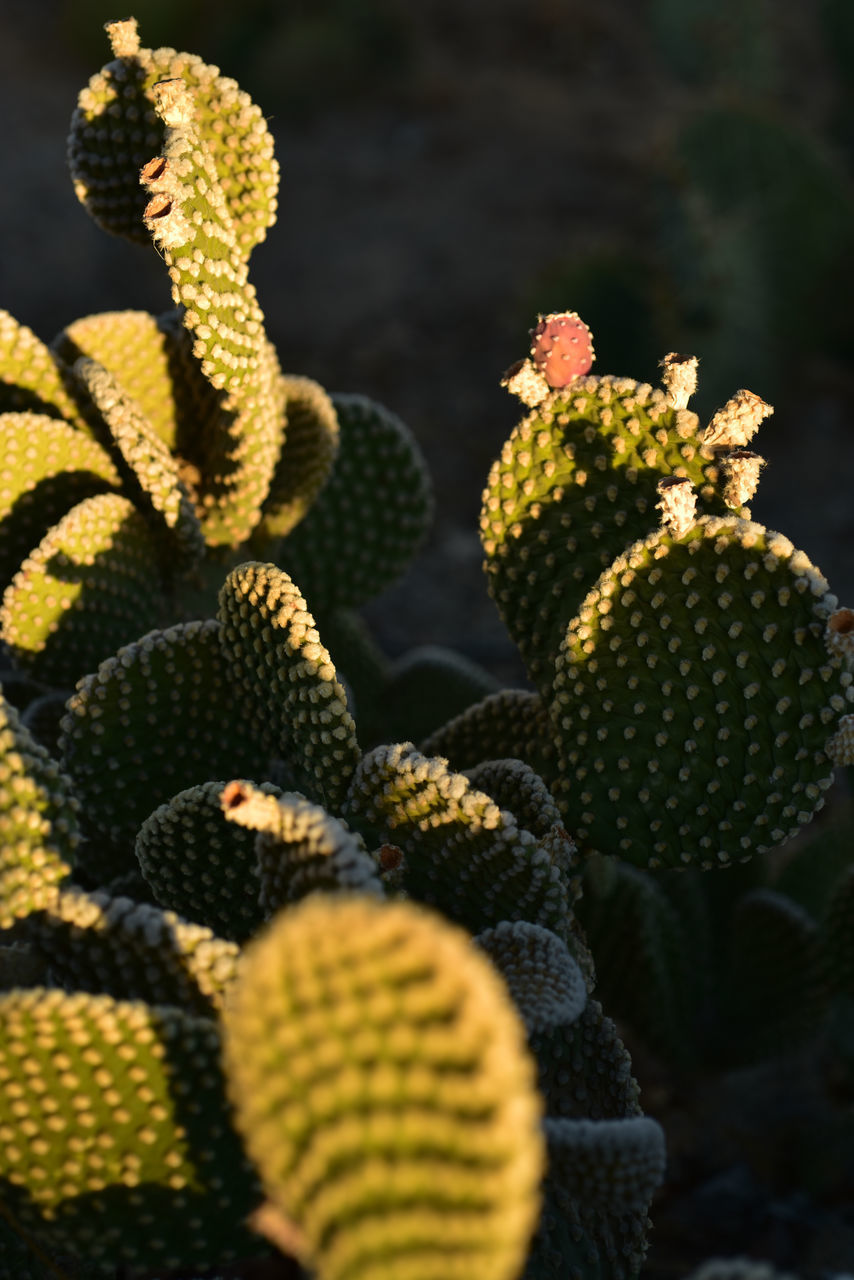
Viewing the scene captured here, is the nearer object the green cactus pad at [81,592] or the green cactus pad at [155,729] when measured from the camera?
the green cactus pad at [155,729]

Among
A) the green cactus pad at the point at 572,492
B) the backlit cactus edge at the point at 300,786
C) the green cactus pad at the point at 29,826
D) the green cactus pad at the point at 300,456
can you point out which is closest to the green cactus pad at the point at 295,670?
the backlit cactus edge at the point at 300,786

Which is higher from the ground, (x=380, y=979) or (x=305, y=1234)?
(x=380, y=979)

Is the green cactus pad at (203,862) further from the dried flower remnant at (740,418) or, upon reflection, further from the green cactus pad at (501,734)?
the dried flower remnant at (740,418)

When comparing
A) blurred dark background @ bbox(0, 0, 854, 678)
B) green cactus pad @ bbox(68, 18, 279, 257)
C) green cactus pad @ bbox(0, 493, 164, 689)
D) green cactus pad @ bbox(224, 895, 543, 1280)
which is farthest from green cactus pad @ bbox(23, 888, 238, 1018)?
blurred dark background @ bbox(0, 0, 854, 678)

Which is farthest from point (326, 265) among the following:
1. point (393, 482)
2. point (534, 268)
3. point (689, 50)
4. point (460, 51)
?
point (393, 482)

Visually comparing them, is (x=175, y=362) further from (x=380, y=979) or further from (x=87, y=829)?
(x=380, y=979)

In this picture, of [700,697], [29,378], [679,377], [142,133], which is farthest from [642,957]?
[142,133]

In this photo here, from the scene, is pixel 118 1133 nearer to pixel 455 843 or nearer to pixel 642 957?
pixel 455 843
